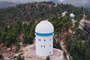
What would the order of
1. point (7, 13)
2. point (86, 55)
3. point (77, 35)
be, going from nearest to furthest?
point (86, 55), point (77, 35), point (7, 13)

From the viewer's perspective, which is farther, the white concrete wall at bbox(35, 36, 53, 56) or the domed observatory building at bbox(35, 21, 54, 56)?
the white concrete wall at bbox(35, 36, 53, 56)

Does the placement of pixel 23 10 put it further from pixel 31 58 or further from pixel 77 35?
pixel 31 58

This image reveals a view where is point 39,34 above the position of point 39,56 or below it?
above

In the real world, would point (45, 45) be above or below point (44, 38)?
below

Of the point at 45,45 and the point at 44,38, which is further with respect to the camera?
the point at 45,45

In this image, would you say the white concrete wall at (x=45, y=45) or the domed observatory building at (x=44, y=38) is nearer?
the domed observatory building at (x=44, y=38)

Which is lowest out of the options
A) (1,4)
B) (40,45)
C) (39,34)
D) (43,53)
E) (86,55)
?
(86,55)

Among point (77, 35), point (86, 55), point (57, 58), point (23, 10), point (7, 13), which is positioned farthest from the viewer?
point (23, 10)

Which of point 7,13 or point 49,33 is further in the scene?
point 7,13

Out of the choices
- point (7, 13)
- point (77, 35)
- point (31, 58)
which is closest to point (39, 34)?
point (31, 58)

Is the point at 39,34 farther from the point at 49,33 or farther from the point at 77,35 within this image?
the point at 77,35
